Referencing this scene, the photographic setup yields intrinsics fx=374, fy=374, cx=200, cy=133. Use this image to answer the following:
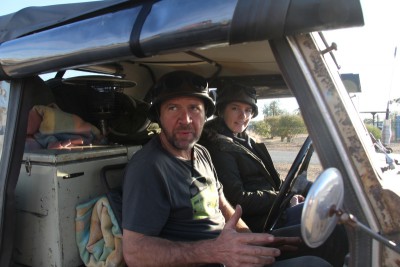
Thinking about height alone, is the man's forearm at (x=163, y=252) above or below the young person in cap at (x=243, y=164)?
below

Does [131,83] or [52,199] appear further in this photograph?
[131,83]

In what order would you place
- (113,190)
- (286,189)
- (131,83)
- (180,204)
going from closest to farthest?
(180,204)
(113,190)
(286,189)
(131,83)

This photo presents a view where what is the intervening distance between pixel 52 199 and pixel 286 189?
1.31 m

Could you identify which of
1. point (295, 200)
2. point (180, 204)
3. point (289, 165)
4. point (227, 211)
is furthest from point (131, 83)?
point (289, 165)

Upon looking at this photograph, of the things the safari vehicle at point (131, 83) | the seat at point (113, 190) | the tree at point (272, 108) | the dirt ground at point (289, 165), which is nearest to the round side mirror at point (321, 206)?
the safari vehicle at point (131, 83)

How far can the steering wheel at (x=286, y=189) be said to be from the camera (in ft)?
7.31

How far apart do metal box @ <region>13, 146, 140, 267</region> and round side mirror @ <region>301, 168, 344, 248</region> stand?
133 cm

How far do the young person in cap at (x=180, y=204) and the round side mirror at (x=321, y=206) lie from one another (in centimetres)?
55

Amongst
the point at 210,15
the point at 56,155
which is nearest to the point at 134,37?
the point at 210,15

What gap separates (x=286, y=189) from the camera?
223 centimetres

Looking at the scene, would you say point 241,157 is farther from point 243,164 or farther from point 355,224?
point 355,224

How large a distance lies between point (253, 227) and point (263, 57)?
1154 millimetres

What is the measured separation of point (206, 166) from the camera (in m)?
2.29

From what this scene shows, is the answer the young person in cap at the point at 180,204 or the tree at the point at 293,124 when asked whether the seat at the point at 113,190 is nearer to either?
the young person in cap at the point at 180,204
